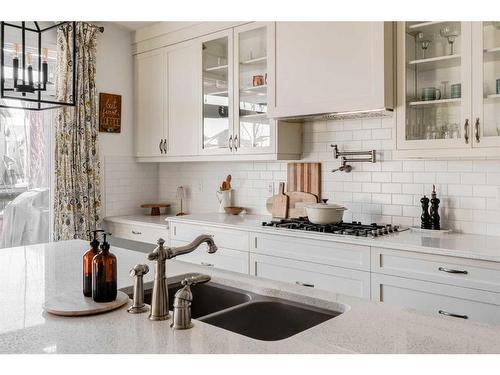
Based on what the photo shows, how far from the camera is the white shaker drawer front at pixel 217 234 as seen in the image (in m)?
3.50

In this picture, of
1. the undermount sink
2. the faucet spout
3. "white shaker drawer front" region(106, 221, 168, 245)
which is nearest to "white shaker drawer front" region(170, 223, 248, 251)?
"white shaker drawer front" region(106, 221, 168, 245)

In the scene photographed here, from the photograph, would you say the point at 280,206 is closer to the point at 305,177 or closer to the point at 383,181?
the point at 305,177

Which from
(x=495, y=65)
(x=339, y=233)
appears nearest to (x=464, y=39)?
(x=495, y=65)

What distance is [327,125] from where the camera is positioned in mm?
3729

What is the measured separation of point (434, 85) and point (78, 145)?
302 centimetres

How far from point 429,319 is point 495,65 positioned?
1882 millimetres

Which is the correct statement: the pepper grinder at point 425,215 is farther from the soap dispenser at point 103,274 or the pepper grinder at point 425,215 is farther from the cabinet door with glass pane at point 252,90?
the soap dispenser at point 103,274

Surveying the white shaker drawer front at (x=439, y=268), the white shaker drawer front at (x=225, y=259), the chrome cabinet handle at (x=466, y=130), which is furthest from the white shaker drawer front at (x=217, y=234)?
the chrome cabinet handle at (x=466, y=130)

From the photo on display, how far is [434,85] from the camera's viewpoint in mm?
2904

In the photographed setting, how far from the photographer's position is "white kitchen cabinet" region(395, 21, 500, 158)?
8.73 feet

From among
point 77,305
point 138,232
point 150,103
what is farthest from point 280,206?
point 77,305

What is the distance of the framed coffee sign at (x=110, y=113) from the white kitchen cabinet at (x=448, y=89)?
9.25 ft

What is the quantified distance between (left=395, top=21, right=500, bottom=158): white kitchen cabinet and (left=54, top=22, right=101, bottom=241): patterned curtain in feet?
9.03
